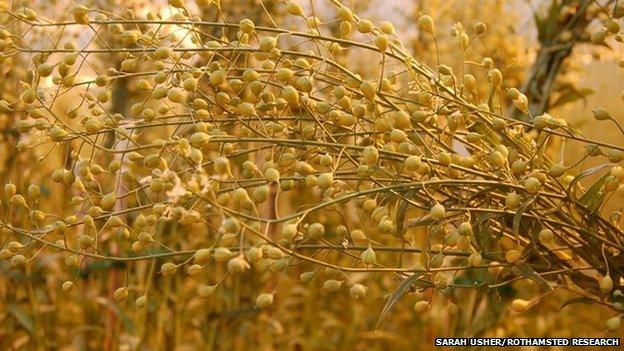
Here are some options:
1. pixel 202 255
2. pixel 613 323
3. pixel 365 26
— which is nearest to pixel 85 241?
pixel 202 255

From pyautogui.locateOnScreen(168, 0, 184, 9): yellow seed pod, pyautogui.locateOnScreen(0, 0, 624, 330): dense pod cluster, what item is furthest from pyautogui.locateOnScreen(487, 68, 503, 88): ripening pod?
pyautogui.locateOnScreen(168, 0, 184, 9): yellow seed pod

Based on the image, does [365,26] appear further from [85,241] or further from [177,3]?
[85,241]

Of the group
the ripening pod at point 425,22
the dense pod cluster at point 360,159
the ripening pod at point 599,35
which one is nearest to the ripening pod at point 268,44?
the dense pod cluster at point 360,159

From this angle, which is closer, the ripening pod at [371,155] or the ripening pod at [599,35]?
the ripening pod at [371,155]

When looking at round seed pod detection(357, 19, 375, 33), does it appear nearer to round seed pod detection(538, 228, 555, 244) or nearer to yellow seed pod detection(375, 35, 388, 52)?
yellow seed pod detection(375, 35, 388, 52)

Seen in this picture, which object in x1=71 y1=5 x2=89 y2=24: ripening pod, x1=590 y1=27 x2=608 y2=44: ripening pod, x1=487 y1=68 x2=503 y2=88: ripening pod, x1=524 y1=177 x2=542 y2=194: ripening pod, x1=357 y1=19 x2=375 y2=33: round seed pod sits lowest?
x1=524 y1=177 x2=542 y2=194: ripening pod

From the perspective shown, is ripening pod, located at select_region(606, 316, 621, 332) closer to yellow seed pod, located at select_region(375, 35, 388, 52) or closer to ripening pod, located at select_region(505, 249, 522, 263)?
ripening pod, located at select_region(505, 249, 522, 263)

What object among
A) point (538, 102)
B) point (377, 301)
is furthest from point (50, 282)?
point (538, 102)

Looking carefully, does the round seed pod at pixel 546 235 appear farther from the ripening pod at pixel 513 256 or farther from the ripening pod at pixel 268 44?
the ripening pod at pixel 268 44

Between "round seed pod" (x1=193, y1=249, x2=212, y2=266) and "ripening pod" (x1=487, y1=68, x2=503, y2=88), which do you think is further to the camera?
"ripening pod" (x1=487, y1=68, x2=503, y2=88)

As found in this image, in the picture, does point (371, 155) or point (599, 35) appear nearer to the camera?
point (371, 155)

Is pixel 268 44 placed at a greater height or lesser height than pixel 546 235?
greater

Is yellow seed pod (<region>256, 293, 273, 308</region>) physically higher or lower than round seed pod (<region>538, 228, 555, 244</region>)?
lower

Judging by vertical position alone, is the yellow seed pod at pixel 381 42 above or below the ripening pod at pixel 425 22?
below
